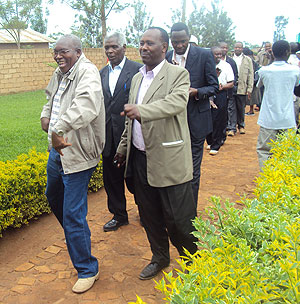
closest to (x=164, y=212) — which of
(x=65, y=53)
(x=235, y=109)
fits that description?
(x=65, y=53)

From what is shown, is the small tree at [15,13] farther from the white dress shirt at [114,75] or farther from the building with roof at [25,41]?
the white dress shirt at [114,75]

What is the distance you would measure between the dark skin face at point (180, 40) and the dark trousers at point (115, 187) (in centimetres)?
140

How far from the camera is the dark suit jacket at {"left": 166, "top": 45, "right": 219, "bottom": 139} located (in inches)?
161

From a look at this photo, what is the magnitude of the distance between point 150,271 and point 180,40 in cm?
230

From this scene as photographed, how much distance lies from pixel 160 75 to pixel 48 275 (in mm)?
2056

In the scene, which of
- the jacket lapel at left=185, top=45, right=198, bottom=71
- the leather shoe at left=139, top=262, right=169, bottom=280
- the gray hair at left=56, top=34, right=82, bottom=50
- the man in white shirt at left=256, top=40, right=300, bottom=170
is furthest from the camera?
the man in white shirt at left=256, top=40, right=300, bottom=170

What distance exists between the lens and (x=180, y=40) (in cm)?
398

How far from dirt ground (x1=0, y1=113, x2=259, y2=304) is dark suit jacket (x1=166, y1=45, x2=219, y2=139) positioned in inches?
47.7

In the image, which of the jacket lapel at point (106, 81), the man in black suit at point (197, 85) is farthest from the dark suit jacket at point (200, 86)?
the jacket lapel at point (106, 81)

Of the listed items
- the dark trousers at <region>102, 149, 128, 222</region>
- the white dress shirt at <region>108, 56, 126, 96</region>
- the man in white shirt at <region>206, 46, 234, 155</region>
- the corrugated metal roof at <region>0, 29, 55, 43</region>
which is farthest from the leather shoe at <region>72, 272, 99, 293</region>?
the corrugated metal roof at <region>0, 29, 55, 43</region>

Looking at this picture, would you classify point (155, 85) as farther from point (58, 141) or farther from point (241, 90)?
point (241, 90)

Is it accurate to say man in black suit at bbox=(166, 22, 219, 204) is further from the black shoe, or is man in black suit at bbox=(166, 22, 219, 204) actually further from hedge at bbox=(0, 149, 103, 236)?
hedge at bbox=(0, 149, 103, 236)

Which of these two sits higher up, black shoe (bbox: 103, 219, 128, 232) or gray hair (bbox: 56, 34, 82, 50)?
gray hair (bbox: 56, 34, 82, 50)

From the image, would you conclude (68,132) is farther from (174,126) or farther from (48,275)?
(48,275)
